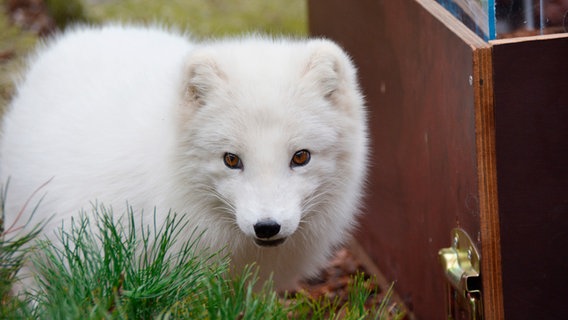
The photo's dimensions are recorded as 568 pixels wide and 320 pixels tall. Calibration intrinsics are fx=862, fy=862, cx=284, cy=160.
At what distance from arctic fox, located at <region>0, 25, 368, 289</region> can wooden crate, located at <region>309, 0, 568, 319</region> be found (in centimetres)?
41

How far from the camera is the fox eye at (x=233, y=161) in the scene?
3453 mm

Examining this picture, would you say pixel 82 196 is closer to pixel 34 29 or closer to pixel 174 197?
pixel 174 197

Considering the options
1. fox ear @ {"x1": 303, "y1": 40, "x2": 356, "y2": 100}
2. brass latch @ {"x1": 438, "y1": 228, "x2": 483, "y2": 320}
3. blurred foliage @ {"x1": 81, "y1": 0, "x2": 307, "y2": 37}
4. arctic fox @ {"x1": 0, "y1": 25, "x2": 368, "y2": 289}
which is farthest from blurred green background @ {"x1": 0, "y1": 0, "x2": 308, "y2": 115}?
brass latch @ {"x1": 438, "y1": 228, "x2": 483, "y2": 320}

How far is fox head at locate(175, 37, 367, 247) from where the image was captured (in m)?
3.36

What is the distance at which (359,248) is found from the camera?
564cm

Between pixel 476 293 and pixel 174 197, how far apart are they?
1324mm

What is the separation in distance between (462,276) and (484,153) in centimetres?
53

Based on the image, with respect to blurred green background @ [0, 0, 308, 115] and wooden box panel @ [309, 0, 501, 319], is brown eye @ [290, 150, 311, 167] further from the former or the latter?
blurred green background @ [0, 0, 308, 115]

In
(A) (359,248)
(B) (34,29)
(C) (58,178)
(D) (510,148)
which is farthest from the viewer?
(B) (34,29)

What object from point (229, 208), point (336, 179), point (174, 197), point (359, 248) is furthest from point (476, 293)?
point (359, 248)

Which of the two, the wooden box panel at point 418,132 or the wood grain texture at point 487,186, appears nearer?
the wood grain texture at point 487,186

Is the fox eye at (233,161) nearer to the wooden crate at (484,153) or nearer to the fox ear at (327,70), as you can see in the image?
the fox ear at (327,70)

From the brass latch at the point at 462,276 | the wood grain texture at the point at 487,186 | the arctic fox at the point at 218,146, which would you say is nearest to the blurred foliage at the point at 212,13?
the arctic fox at the point at 218,146

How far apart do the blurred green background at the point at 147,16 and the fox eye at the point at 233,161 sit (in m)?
4.66
